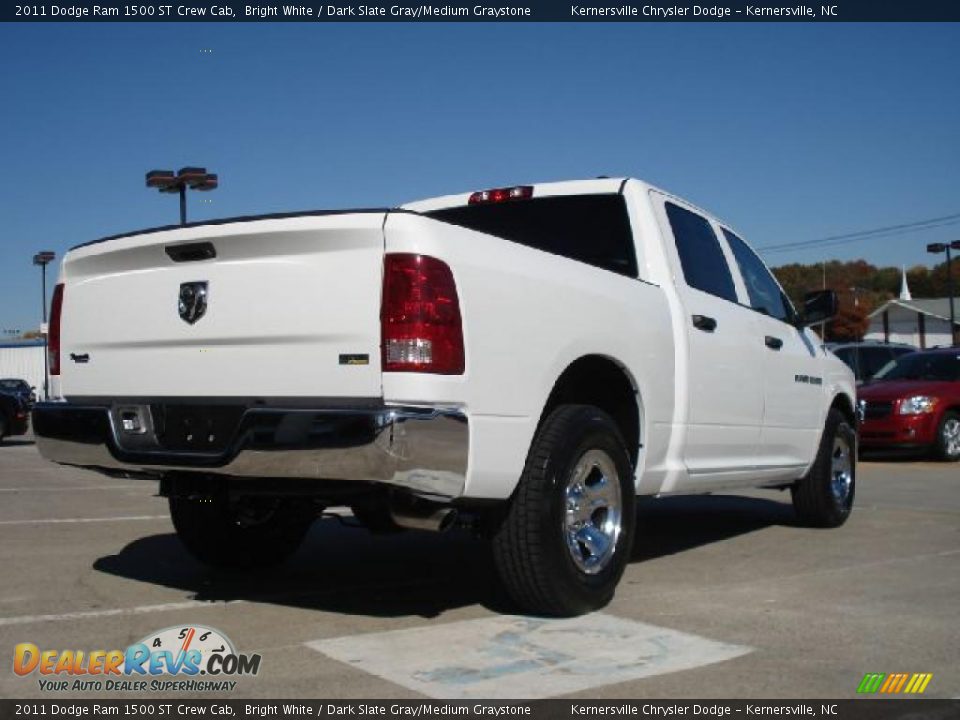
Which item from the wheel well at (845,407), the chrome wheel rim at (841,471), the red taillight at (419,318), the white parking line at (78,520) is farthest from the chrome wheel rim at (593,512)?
the white parking line at (78,520)

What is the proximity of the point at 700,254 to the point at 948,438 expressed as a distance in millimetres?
9435

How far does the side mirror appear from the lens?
736cm

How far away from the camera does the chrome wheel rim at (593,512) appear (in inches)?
179

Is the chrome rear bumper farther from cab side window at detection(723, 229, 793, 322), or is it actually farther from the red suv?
the red suv

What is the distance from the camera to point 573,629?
435cm

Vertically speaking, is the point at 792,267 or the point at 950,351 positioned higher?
the point at 792,267

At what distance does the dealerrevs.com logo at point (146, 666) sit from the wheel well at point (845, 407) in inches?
204

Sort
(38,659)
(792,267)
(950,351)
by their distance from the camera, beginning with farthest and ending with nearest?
(792,267) → (950,351) → (38,659)

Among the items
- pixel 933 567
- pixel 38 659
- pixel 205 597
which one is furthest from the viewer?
pixel 933 567

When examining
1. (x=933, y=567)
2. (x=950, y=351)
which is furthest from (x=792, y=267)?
(x=933, y=567)

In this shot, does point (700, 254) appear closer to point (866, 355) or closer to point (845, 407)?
point (845, 407)

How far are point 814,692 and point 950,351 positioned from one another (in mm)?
12936

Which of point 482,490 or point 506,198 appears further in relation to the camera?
point 506,198

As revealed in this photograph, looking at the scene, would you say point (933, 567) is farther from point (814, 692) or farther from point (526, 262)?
point (526, 262)
